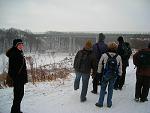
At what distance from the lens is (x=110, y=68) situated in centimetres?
810

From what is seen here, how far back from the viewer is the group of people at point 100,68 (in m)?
7.45

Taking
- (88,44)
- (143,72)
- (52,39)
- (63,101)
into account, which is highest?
(88,44)

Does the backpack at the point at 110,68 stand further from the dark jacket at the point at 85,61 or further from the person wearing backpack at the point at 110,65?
the dark jacket at the point at 85,61

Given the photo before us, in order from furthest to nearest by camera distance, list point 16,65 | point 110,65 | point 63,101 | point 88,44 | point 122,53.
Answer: point 122,53
point 63,101
point 88,44
point 110,65
point 16,65

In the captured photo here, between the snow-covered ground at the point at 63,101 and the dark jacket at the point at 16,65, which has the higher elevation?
the dark jacket at the point at 16,65

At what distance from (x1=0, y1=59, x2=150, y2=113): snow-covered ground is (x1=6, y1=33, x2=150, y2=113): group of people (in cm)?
29

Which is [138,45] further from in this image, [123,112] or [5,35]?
[5,35]

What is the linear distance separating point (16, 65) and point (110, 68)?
2800 mm

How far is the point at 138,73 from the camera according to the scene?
354 inches

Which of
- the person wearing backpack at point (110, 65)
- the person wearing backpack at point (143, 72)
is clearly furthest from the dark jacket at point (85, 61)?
the person wearing backpack at point (143, 72)

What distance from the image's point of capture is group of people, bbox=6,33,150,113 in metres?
7.45

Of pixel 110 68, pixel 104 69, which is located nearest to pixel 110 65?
pixel 110 68

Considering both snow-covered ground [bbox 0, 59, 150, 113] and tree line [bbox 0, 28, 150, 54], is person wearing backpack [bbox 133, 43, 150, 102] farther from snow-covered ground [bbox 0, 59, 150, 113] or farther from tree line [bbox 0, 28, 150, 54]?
tree line [bbox 0, 28, 150, 54]

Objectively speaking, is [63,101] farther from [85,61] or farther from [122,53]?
[122,53]
